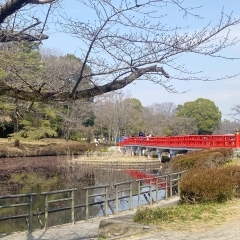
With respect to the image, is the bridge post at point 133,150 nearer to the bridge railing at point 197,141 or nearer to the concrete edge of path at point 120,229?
the bridge railing at point 197,141

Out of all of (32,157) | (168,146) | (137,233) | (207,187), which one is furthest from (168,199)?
(32,157)

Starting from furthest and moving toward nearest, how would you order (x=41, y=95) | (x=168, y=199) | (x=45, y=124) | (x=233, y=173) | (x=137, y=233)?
(x=45, y=124), (x=168, y=199), (x=233, y=173), (x=137, y=233), (x=41, y=95)

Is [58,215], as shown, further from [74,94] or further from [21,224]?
[74,94]

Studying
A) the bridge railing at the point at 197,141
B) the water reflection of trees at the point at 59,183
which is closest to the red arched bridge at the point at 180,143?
the bridge railing at the point at 197,141

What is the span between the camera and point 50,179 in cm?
2395

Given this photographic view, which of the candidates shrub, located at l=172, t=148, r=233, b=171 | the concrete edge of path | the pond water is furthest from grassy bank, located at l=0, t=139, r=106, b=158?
the concrete edge of path

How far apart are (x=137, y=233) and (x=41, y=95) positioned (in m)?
2.94

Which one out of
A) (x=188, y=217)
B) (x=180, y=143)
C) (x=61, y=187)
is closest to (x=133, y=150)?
(x=180, y=143)

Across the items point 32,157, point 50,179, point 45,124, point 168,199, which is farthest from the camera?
point 45,124

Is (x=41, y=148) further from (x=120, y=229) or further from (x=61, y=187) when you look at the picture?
(x=120, y=229)

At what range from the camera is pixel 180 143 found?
99.5 ft

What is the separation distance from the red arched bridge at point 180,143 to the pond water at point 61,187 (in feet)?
17.4

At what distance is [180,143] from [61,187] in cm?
1269

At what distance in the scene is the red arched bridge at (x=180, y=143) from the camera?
24.3 m
